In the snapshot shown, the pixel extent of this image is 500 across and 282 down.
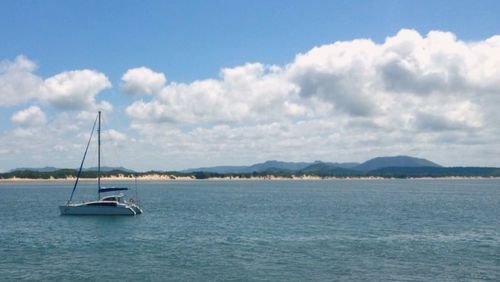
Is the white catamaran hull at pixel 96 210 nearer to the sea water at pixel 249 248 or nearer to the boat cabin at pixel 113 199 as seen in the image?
the sea water at pixel 249 248

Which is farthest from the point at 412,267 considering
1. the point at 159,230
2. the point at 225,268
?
the point at 159,230

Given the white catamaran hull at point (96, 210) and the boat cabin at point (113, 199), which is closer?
the white catamaran hull at point (96, 210)

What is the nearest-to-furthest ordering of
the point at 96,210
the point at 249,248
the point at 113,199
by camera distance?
the point at 249,248 < the point at 96,210 < the point at 113,199

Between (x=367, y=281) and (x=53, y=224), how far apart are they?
47.9 metres

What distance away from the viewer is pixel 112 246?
168 ft

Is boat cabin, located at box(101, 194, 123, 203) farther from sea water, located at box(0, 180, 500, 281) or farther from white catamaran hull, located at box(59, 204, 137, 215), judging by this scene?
sea water, located at box(0, 180, 500, 281)

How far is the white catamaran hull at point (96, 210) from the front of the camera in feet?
257

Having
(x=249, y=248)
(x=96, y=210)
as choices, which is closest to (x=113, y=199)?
(x=96, y=210)

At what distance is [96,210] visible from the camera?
7856 cm

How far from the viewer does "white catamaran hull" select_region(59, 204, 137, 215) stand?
78.4 metres

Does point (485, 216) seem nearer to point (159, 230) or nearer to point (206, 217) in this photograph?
point (206, 217)

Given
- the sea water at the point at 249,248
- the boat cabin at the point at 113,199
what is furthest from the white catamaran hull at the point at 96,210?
the boat cabin at the point at 113,199

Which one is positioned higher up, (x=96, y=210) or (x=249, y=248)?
(x=96, y=210)

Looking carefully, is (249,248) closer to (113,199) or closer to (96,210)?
(96,210)
